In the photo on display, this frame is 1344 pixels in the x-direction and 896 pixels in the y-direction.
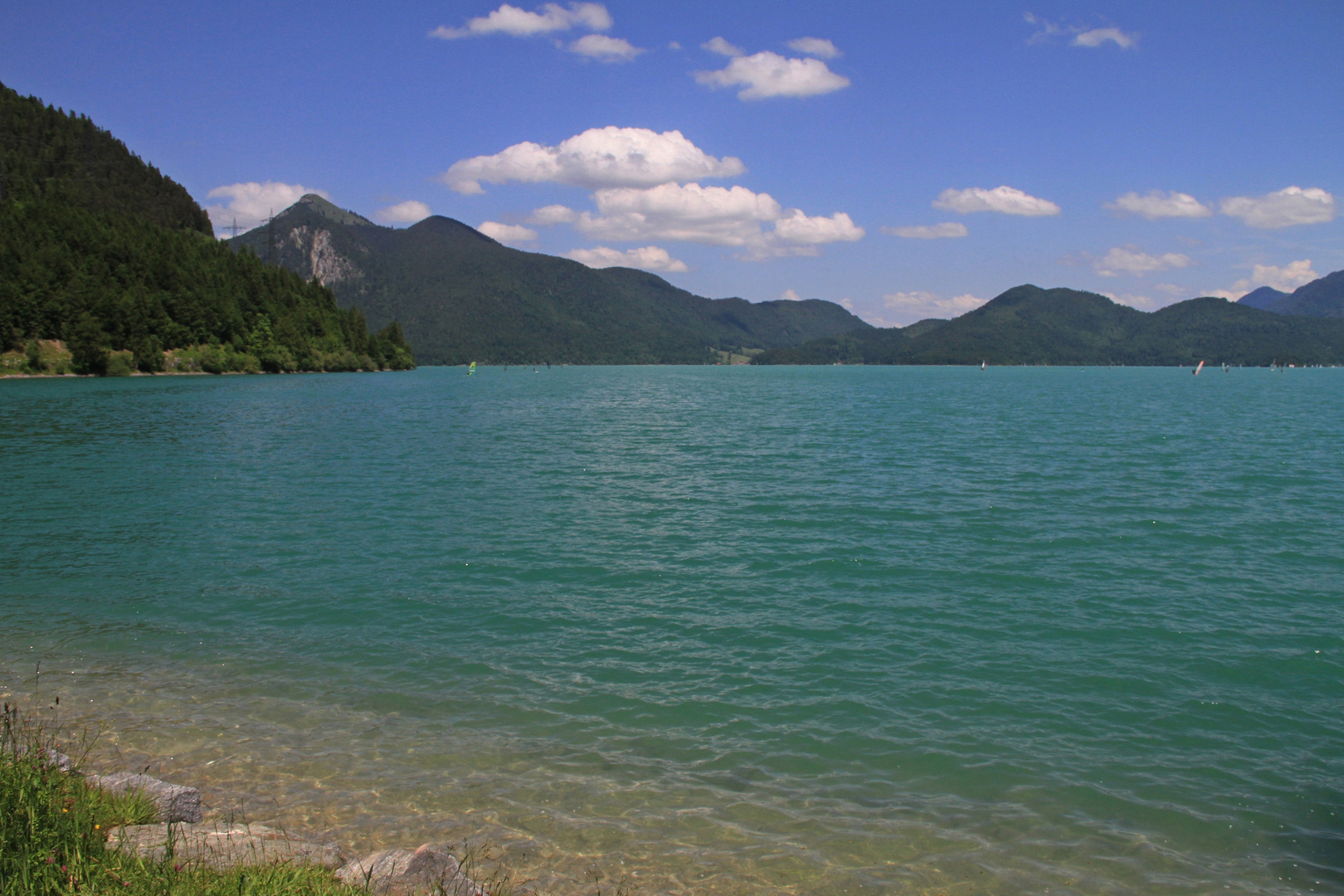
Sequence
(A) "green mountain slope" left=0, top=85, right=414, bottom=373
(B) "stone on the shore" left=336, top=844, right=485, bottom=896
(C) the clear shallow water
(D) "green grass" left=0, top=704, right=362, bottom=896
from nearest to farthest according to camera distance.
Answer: (D) "green grass" left=0, top=704, right=362, bottom=896 < (B) "stone on the shore" left=336, top=844, right=485, bottom=896 < (C) the clear shallow water < (A) "green mountain slope" left=0, top=85, right=414, bottom=373

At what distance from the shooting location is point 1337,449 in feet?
150

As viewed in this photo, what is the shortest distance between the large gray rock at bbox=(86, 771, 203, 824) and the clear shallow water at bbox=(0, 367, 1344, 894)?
1.09 meters

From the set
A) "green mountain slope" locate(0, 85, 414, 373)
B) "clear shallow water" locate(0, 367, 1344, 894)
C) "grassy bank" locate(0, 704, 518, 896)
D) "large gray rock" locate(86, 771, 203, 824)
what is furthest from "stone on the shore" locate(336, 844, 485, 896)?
"green mountain slope" locate(0, 85, 414, 373)

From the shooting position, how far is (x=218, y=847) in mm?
6969

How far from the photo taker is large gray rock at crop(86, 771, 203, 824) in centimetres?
766

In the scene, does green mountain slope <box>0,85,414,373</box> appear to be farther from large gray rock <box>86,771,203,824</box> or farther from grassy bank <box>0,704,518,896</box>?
grassy bank <box>0,704,518,896</box>

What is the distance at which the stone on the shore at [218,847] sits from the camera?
6.56 m

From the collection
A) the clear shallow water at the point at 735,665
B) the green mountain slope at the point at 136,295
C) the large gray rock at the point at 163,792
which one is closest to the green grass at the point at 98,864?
the large gray rock at the point at 163,792

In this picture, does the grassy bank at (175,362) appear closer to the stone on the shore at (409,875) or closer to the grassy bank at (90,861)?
the grassy bank at (90,861)

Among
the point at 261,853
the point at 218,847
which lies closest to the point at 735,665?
the point at 261,853

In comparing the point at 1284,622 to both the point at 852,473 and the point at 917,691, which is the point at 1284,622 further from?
the point at 852,473

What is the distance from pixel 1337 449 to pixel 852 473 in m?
33.0

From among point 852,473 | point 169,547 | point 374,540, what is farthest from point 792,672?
point 852,473

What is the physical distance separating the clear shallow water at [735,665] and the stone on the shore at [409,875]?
1.43 m
